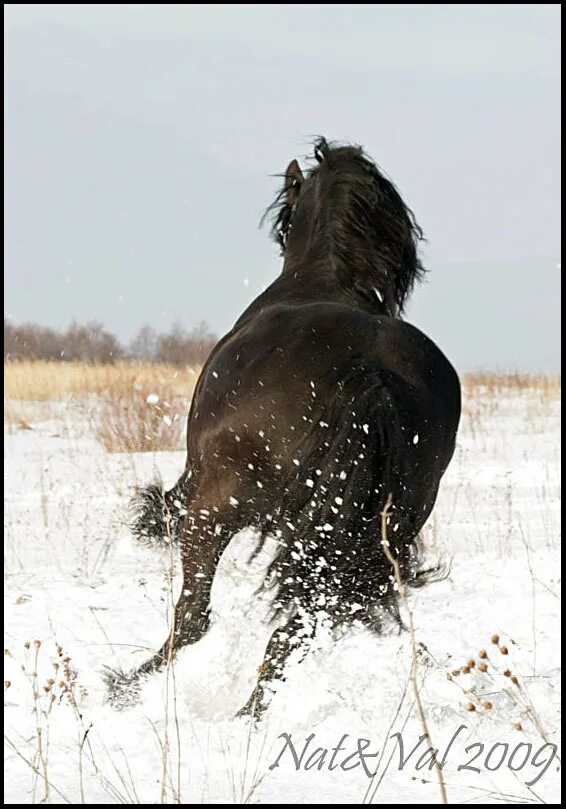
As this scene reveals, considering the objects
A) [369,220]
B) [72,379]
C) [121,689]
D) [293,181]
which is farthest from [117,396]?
[121,689]

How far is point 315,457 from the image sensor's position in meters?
3.38

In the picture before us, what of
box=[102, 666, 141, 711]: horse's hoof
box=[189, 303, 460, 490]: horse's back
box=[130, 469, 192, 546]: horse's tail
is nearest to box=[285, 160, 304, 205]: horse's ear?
box=[189, 303, 460, 490]: horse's back

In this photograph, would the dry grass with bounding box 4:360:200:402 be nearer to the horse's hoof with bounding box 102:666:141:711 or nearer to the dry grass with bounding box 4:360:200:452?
the dry grass with bounding box 4:360:200:452

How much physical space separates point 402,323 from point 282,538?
925mm

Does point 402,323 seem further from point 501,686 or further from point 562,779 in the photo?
point 562,779

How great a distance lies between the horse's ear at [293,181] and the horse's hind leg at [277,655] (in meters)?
2.29

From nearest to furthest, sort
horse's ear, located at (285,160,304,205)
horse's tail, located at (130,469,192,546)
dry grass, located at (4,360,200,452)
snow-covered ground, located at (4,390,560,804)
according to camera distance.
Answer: snow-covered ground, located at (4,390,560,804) < horse's tail, located at (130,469,192,546) < horse's ear, located at (285,160,304,205) < dry grass, located at (4,360,200,452)

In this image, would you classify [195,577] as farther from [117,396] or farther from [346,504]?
[117,396]

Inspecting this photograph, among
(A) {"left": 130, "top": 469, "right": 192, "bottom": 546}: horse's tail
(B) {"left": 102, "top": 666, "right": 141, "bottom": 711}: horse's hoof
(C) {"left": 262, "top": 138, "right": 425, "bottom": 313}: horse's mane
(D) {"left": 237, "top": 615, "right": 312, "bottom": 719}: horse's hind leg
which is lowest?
(B) {"left": 102, "top": 666, "right": 141, "bottom": 711}: horse's hoof

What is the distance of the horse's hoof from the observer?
11.4 ft

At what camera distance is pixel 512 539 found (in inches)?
248

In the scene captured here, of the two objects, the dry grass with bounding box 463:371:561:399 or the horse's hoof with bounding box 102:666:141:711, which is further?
the dry grass with bounding box 463:371:561:399

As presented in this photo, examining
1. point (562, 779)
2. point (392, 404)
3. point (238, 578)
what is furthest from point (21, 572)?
point (562, 779)

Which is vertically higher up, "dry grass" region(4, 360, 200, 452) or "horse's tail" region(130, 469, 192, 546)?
"dry grass" region(4, 360, 200, 452)
